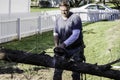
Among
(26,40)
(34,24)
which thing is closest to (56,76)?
(26,40)

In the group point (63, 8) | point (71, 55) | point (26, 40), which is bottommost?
point (26, 40)

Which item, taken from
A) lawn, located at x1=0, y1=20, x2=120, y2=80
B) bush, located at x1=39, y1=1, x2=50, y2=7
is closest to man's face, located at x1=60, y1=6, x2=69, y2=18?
lawn, located at x1=0, y1=20, x2=120, y2=80

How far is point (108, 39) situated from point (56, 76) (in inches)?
318

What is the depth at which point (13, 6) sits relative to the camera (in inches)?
849

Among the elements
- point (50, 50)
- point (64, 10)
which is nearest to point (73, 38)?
point (64, 10)

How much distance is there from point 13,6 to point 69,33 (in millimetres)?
15071

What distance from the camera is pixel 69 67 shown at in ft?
16.5

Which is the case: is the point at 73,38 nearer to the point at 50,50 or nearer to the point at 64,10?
the point at 64,10

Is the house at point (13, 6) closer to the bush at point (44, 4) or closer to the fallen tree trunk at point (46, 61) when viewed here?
the fallen tree trunk at point (46, 61)

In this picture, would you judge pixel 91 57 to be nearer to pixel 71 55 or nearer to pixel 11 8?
pixel 71 55

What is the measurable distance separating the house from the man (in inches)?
514

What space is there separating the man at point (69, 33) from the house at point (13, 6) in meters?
13.1

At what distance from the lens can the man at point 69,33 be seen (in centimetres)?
660

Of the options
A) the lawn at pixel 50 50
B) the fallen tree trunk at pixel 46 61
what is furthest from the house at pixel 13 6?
the fallen tree trunk at pixel 46 61
